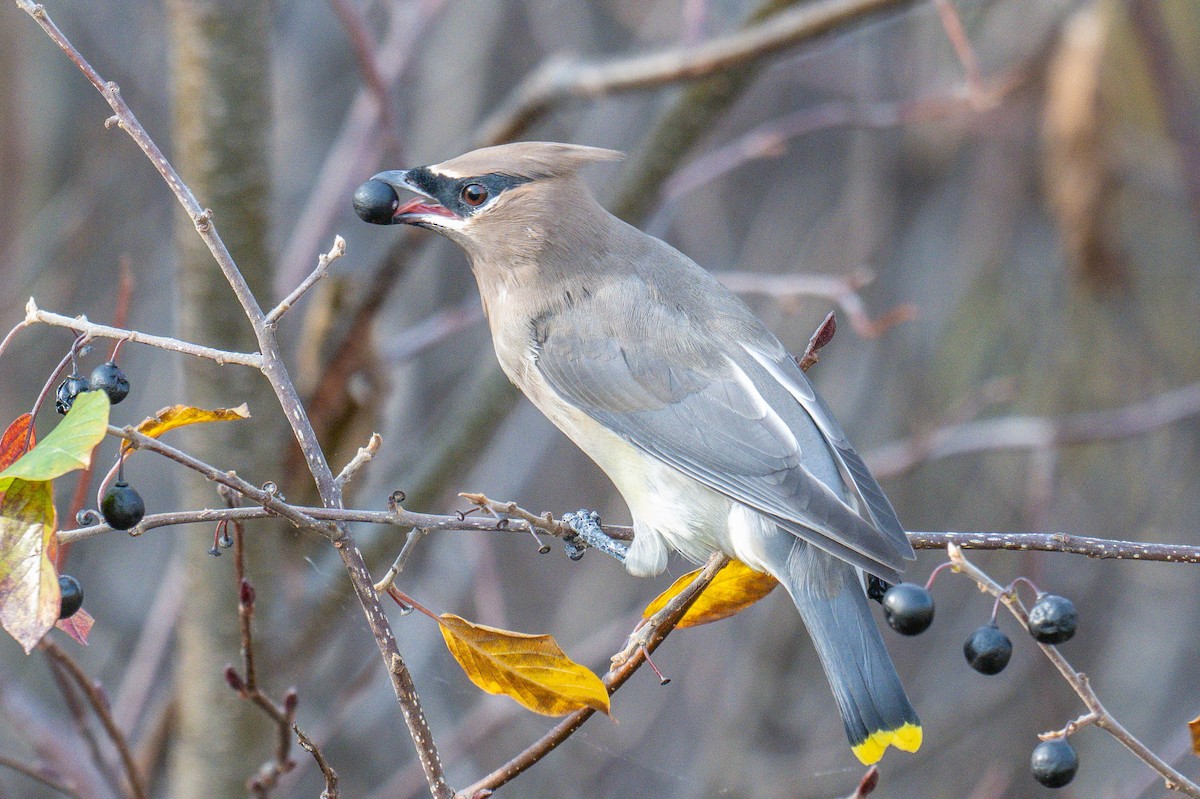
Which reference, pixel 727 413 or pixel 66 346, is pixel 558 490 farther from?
pixel 727 413

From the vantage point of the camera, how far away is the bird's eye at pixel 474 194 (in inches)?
117

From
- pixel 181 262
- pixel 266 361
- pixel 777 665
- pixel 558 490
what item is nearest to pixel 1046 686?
pixel 777 665

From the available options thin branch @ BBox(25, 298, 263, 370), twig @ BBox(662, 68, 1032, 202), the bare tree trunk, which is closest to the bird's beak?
the bare tree trunk

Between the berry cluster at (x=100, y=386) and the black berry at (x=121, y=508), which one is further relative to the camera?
the berry cluster at (x=100, y=386)

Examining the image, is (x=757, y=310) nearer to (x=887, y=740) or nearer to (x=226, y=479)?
(x=887, y=740)

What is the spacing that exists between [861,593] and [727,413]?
47 centimetres

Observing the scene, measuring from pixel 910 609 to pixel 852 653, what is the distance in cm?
36

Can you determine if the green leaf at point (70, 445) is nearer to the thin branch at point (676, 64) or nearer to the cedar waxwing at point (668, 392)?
the cedar waxwing at point (668, 392)

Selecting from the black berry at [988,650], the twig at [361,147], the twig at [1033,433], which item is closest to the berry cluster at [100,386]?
the black berry at [988,650]

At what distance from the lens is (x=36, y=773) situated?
223 centimetres

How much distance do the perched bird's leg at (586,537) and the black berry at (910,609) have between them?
64 centimetres

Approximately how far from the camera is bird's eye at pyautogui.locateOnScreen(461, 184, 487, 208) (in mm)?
2977

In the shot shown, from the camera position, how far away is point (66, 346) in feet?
19.9

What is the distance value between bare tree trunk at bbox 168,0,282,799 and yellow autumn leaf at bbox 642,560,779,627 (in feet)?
3.83
